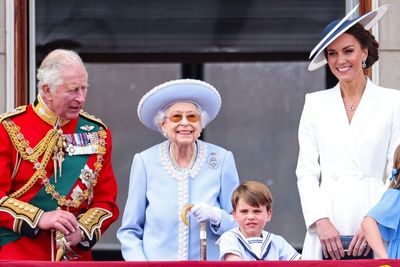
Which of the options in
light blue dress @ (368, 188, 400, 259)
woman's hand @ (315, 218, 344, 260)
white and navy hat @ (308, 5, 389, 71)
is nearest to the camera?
light blue dress @ (368, 188, 400, 259)

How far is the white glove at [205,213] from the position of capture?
271 inches

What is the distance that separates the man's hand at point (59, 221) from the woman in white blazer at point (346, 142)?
3.48 feet

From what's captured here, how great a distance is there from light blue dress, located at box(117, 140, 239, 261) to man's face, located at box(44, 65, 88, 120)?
0.45 metres

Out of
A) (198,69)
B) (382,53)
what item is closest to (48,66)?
(382,53)

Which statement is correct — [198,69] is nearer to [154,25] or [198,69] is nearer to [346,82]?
[154,25]

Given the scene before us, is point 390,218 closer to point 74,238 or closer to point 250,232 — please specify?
point 250,232

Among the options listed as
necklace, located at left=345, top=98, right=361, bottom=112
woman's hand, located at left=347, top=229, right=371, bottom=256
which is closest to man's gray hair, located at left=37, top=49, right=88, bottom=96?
necklace, located at left=345, top=98, right=361, bottom=112

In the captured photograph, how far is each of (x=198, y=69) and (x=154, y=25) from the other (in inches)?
45.6

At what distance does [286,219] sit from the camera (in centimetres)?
1101

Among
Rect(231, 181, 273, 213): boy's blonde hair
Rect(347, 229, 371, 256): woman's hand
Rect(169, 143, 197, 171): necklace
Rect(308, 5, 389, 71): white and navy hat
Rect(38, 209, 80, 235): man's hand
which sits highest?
Rect(308, 5, 389, 71): white and navy hat

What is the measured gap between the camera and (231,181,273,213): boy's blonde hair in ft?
22.3

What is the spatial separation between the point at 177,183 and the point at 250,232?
1.55 feet

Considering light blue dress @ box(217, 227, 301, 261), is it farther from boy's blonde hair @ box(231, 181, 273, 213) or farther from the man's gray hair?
the man's gray hair

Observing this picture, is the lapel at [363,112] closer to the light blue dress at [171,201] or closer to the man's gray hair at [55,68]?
the light blue dress at [171,201]
